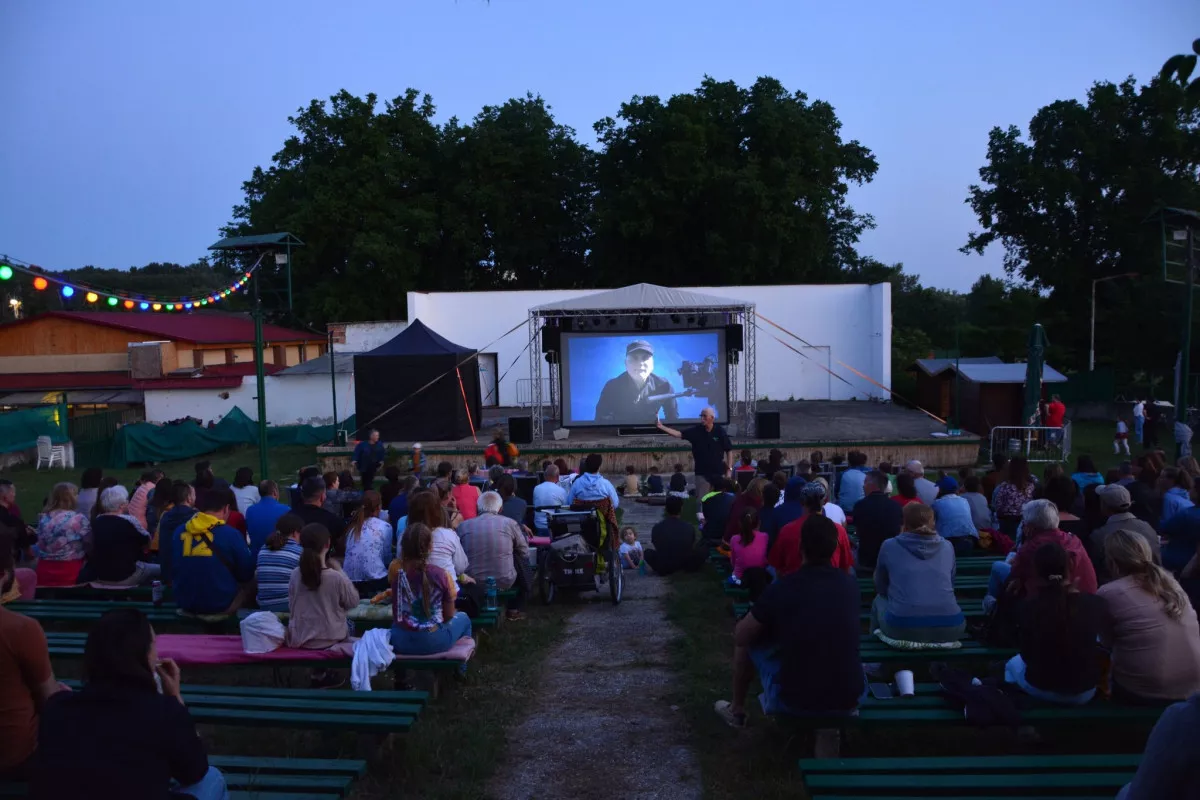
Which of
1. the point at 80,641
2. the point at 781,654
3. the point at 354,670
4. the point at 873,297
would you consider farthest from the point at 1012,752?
the point at 873,297

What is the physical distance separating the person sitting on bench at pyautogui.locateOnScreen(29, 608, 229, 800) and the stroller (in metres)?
4.27

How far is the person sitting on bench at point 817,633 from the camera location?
3598 millimetres

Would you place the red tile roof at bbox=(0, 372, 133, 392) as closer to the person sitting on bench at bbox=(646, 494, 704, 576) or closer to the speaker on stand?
the speaker on stand

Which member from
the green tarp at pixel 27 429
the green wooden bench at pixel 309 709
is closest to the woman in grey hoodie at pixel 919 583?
the green wooden bench at pixel 309 709

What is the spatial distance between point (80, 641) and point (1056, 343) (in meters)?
29.5

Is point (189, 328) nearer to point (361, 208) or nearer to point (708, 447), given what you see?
point (361, 208)

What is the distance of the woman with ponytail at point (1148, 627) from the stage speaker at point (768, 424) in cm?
1268

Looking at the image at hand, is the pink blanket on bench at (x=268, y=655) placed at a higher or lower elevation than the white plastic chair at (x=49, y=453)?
higher

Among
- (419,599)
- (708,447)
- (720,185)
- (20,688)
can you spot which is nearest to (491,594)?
(419,599)

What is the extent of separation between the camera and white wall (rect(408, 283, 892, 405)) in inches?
938

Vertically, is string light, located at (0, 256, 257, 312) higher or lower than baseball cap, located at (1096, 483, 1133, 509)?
higher

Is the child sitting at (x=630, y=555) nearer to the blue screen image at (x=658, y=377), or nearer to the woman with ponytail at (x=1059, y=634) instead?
the woman with ponytail at (x=1059, y=634)

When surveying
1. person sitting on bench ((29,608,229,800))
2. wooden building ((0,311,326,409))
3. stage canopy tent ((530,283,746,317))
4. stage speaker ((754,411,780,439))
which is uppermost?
stage canopy tent ((530,283,746,317))

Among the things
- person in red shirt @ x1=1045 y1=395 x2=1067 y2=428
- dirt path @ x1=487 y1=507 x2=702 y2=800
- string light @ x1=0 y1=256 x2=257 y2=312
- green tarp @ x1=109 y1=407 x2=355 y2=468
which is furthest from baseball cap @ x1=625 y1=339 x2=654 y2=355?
dirt path @ x1=487 y1=507 x2=702 y2=800
